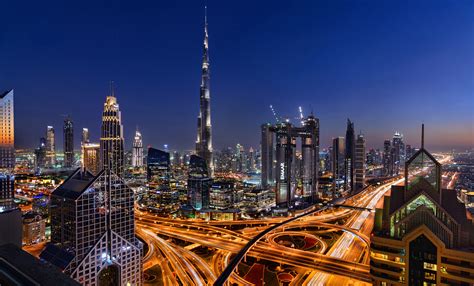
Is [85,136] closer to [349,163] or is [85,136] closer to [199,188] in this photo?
[199,188]

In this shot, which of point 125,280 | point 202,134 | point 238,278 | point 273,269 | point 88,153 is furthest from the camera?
point 202,134

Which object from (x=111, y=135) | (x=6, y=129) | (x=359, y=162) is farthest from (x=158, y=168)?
(x=359, y=162)

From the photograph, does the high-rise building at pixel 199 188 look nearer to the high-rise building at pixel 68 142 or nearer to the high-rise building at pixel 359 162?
the high-rise building at pixel 359 162

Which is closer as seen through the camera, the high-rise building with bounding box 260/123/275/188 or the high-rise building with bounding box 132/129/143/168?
the high-rise building with bounding box 260/123/275/188

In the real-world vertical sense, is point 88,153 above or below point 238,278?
above

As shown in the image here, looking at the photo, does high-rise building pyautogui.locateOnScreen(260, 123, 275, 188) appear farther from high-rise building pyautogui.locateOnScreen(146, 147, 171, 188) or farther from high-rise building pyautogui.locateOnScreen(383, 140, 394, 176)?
high-rise building pyautogui.locateOnScreen(383, 140, 394, 176)

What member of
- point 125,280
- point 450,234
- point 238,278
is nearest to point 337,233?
point 238,278

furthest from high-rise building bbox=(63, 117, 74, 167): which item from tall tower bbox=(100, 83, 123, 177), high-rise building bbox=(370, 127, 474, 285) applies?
high-rise building bbox=(370, 127, 474, 285)

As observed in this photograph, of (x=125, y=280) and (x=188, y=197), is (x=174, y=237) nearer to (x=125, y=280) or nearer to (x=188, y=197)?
(x=125, y=280)
